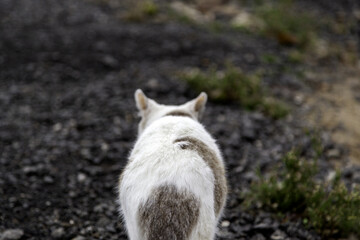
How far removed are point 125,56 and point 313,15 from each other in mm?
6049

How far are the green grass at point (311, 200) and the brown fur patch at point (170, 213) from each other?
2.03 m

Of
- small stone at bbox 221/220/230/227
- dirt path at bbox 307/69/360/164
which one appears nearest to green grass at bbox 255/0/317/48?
dirt path at bbox 307/69/360/164

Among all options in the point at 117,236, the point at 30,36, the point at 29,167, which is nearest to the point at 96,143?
A: the point at 29,167

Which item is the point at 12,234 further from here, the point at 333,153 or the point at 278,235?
the point at 333,153

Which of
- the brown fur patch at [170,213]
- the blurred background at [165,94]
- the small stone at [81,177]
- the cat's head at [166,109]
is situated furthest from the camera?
the small stone at [81,177]

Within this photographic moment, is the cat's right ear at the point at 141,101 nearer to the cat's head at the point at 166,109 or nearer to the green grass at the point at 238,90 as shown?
the cat's head at the point at 166,109

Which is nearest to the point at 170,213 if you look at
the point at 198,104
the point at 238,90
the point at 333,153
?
the point at 198,104

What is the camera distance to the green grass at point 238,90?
23.8 feet

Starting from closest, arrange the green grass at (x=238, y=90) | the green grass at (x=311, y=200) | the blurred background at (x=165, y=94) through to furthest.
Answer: the green grass at (x=311, y=200)
the blurred background at (x=165, y=94)
the green grass at (x=238, y=90)

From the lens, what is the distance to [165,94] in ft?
24.8

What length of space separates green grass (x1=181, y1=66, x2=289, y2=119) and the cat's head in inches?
114

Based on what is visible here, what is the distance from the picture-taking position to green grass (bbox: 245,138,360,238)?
14.4ft

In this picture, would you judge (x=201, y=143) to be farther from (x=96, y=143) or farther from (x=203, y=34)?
(x=203, y=34)

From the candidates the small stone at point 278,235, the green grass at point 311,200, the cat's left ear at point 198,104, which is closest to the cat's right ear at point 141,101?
the cat's left ear at point 198,104
